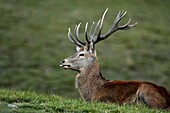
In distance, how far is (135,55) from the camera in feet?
170

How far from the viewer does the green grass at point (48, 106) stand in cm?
1278

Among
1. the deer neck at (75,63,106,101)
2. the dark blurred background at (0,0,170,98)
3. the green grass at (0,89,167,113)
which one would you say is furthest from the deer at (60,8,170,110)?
the dark blurred background at (0,0,170,98)

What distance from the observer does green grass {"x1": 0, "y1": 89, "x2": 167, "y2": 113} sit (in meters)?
12.8

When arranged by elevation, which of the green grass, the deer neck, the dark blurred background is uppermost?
the dark blurred background

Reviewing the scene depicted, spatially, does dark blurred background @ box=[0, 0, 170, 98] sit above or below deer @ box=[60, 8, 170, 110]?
above

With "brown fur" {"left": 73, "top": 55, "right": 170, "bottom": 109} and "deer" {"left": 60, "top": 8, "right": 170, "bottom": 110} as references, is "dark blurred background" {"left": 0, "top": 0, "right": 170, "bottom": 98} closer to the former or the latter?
"deer" {"left": 60, "top": 8, "right": 170, "bottom": 110}

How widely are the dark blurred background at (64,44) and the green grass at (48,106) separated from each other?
77.4 feet

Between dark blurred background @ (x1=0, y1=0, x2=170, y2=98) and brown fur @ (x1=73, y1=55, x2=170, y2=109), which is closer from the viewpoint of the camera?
brown fur @ (x1=73, y1=55, x2=170, y2=109)

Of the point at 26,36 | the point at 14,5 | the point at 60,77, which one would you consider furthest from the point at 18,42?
the point at 14,5

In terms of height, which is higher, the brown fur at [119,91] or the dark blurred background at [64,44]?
the dark blurred background at [64,44]

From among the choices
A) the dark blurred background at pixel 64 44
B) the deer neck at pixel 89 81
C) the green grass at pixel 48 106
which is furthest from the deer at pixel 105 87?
the dark blurred background at pixel 64 44

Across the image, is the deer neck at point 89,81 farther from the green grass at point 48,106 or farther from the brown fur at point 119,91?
the green grass at point 48,106

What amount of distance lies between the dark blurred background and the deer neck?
2055 centimetres

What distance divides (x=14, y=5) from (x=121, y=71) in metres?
23.0
